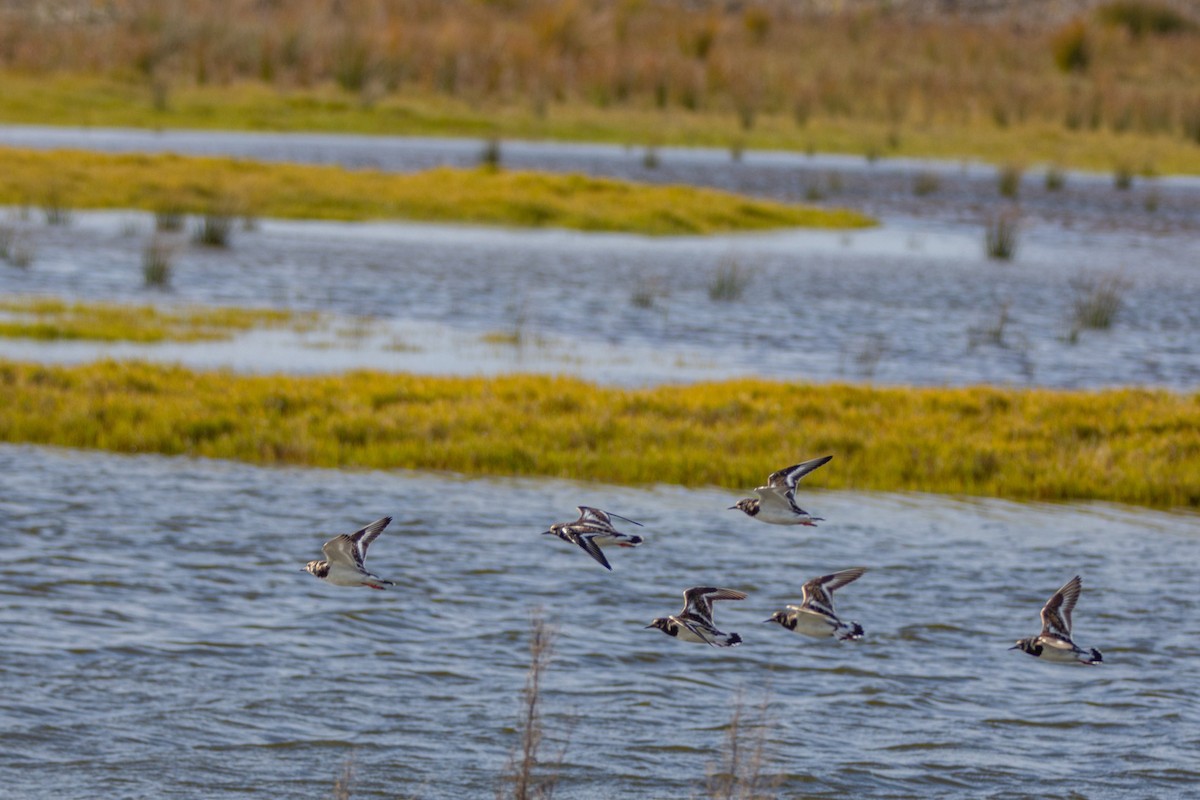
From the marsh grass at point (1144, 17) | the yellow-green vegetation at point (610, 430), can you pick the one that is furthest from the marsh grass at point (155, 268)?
the marsh grass at point (1144, 17)

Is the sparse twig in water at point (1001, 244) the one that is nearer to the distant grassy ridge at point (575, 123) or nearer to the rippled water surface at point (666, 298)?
the rippled water surface at point (666, 298)

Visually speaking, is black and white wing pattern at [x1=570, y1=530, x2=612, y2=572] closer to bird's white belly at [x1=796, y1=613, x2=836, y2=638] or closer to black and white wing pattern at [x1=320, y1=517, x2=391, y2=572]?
black and white wing pattern at [x1=320, y1=517, x2=391, y2=572]

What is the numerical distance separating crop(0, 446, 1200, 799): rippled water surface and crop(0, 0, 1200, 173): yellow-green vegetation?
1458 inches

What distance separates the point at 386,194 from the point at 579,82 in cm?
2344

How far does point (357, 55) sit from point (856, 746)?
48.1m

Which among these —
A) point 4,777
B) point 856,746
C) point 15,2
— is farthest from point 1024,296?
point 15,2

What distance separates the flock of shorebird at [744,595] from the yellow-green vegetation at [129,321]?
13.7m

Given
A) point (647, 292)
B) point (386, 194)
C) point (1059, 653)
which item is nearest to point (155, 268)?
point (647, 292)

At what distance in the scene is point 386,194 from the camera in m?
35.3

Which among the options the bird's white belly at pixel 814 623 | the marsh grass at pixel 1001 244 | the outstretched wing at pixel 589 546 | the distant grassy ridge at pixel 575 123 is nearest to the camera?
the outstretched wing at pixel 589 546

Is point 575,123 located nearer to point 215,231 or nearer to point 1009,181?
point 1009,181

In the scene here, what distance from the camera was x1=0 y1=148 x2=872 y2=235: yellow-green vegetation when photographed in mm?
32844

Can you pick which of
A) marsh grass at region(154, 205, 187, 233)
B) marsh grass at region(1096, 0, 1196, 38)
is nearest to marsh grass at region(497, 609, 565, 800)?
marsh grass at region(154, 205, 187, 233)

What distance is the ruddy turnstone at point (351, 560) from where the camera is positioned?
5801mm
